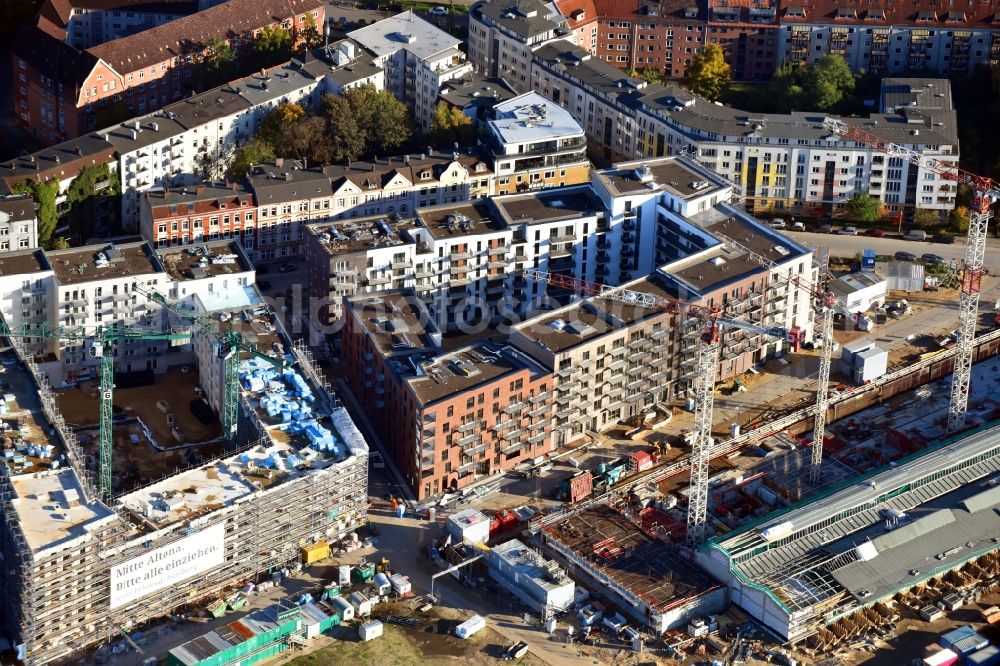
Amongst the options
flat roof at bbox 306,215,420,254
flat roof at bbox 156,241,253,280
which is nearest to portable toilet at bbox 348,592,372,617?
flat roof at bbox 156,241,253,280

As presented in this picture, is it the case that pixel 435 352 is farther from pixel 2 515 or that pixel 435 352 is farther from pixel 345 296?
pixel 2 515

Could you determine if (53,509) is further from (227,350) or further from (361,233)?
(361,233)

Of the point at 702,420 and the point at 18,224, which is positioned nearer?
the point at 702,420

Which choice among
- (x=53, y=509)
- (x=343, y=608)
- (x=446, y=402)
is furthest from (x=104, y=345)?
(x=343, y=608)

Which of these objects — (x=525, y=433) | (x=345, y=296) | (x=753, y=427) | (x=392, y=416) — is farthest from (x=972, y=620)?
(x=345, y=296)

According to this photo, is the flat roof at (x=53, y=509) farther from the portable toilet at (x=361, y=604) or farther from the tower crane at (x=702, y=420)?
the tower crane at (x=702, y=420)

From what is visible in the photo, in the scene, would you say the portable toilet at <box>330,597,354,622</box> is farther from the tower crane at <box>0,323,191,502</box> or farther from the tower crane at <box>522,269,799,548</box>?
the tower crane at <box>522,269,799,548</box>
